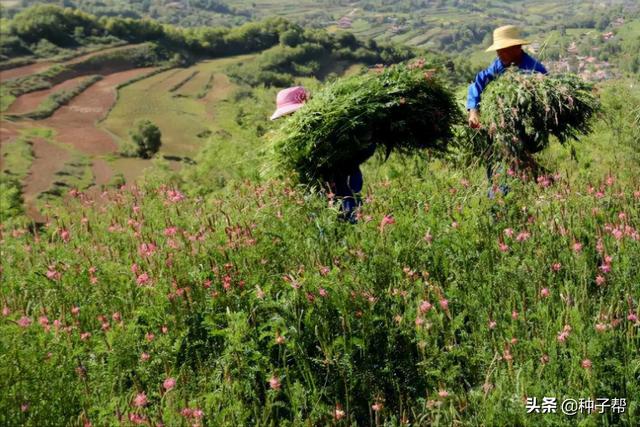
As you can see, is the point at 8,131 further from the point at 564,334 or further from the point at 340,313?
Answer: the point at 564,334

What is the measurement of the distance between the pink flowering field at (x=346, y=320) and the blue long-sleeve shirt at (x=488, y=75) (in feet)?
3.75

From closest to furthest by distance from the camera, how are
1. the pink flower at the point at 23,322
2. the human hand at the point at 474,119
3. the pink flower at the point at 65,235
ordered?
the pink flower at the point at 23,322, the pink flower at the point at 65,235, the human hand at the point at 474,119

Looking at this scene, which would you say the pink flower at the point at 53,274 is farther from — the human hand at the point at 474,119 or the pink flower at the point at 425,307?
the human hand at the point at 474,119

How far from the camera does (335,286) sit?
2963 mm

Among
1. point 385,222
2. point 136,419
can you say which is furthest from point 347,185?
point 136,419

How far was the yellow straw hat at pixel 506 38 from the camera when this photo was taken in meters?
4.97

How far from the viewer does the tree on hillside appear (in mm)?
67625

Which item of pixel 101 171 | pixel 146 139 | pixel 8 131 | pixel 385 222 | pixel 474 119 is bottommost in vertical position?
pixel 101 171

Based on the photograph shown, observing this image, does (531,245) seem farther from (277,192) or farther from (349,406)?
(277,192)

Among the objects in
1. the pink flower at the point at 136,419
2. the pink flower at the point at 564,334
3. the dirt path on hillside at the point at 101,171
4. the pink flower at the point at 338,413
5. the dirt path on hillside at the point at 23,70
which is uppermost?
the pink flower at the point at 564,334

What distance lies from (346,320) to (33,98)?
333ft

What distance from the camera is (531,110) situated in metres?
4.59

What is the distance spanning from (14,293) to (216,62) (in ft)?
420

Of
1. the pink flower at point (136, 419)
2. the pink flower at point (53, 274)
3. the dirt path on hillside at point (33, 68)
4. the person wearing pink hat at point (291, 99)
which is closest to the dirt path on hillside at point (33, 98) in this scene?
the dirt path on hillside at point (33, 68)
